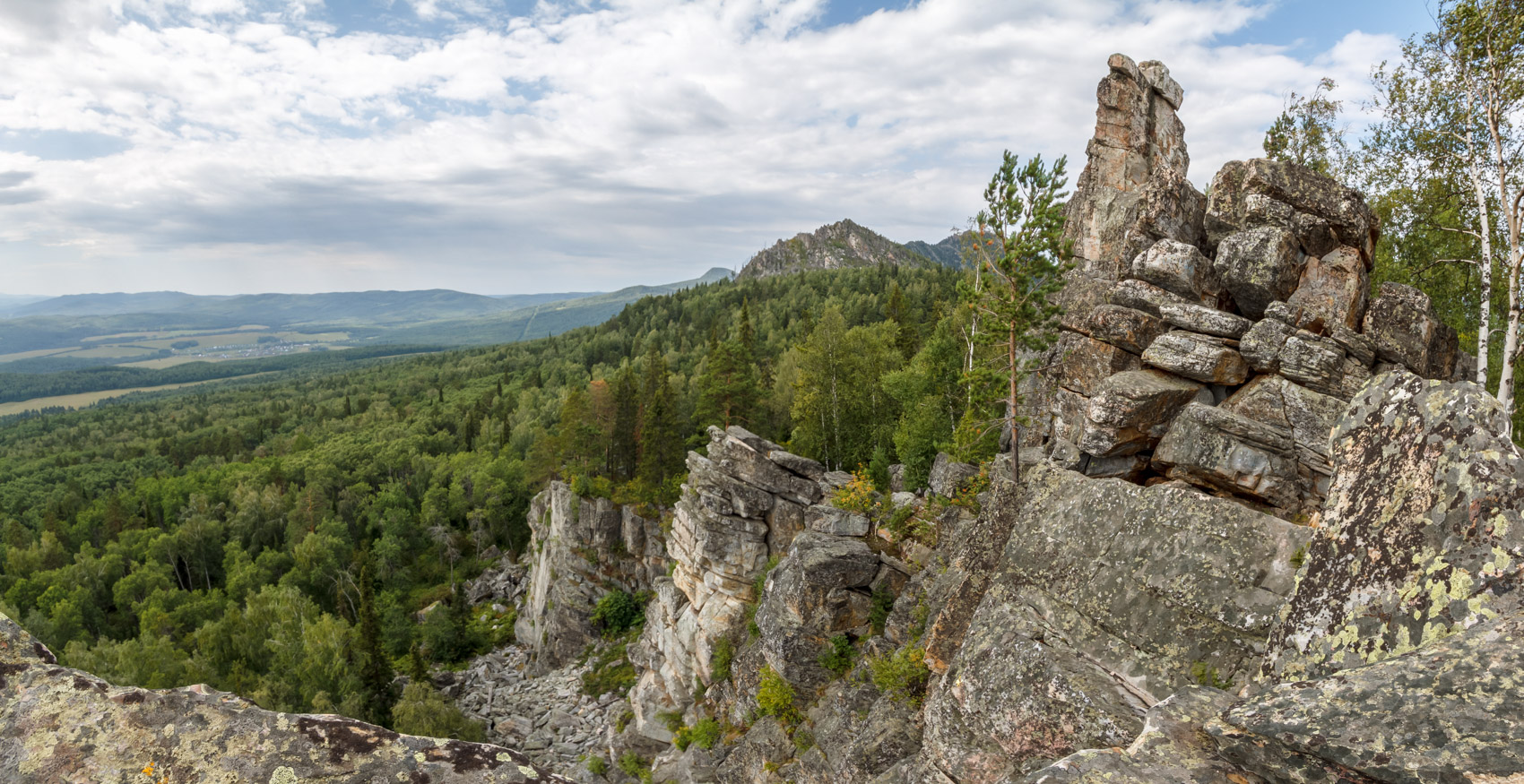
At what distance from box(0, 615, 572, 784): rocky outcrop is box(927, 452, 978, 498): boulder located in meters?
25.7

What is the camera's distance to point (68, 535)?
86.8 m

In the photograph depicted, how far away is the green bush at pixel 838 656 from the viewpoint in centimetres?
2575

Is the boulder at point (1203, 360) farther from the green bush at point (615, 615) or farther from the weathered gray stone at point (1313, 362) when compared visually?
the green bush at point (615, 615)

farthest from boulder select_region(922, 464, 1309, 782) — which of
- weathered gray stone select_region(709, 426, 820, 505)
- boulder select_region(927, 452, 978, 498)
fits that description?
weathered gray stone select_region(709, 426, 820, 505)

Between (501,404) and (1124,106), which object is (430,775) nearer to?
(1124,106)

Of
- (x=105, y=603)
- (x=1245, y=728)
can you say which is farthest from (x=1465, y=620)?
(x=105, y=603)

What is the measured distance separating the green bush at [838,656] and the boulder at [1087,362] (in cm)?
1310

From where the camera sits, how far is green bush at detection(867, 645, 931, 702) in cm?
1766

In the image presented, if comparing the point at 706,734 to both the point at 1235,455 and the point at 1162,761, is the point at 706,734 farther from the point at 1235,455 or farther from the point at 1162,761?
the point at 1162,761

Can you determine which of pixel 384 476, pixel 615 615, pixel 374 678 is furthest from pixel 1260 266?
pixel 384 476

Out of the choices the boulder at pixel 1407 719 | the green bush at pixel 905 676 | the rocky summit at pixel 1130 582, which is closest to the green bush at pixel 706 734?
the rocky summit at pixel 1130 582

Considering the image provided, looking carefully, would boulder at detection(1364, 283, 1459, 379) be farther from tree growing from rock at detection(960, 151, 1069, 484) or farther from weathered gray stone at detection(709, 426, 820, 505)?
weathered gray stone at detection(709, 426, 820, 505)

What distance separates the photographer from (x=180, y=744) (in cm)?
339

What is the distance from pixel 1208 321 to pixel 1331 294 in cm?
291
